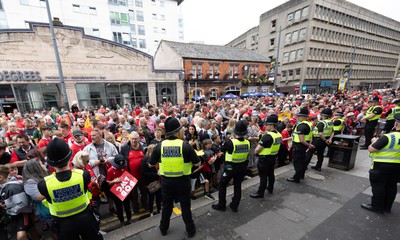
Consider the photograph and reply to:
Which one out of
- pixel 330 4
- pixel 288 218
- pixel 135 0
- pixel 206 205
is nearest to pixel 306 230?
pixel 288 218

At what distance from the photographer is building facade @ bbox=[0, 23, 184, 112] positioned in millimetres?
13867

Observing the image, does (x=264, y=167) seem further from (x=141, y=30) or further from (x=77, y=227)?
(x=141, y=30)

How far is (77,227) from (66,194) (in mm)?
513

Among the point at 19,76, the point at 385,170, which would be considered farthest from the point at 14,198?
the point at 19,76

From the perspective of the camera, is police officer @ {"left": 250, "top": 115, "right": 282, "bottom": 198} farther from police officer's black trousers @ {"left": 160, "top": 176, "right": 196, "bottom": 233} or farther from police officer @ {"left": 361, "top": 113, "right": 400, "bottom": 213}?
police officer's black trousers @ {"left": 160, "top": 176, "right": 196, "bottom": 233}

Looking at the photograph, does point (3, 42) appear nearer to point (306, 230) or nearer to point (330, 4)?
point (306, 230)

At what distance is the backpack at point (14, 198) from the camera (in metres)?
2.52

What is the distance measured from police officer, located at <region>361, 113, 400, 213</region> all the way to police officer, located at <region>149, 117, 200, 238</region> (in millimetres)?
3815

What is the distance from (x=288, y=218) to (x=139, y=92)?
19544 mm

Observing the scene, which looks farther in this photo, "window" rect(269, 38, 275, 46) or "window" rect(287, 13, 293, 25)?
"window" rect(269, 38, 275, 46)

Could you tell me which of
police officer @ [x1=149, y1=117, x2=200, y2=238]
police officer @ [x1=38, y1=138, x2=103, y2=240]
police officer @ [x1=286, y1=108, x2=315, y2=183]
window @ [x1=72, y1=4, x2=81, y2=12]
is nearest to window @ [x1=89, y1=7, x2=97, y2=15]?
window @ [x1=72, y1=4, x2=81, y2=12]

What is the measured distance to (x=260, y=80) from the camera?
1167 inches

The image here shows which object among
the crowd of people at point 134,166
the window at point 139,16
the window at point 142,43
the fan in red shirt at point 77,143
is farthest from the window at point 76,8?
the fan in red shirt at point 77,143

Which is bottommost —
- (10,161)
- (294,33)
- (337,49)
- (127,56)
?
(10,161)
